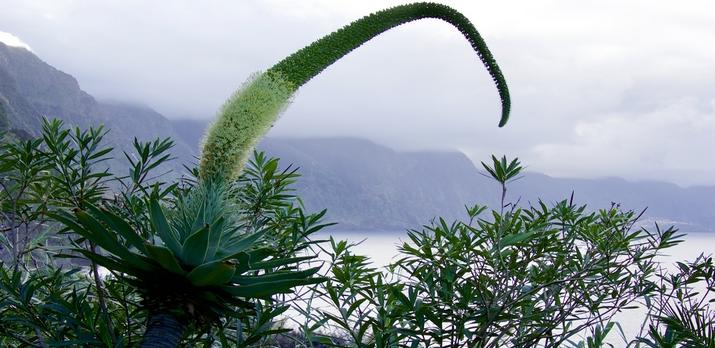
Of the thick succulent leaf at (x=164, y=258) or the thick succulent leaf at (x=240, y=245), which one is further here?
the thick succulent leaf at (x=240, y=245)

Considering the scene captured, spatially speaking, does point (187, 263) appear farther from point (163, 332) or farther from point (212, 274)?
point (163, 332)

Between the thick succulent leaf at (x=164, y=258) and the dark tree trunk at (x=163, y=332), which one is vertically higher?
the thick succulent leaf at (x=164, y=258)

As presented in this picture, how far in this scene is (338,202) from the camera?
466ft

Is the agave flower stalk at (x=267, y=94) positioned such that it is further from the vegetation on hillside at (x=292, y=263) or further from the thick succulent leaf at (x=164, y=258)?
the thick succulent leaf at (x=164, y=258)

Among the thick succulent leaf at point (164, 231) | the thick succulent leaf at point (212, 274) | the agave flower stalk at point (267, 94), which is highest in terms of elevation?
the agave flower stalk at point (267, 94)

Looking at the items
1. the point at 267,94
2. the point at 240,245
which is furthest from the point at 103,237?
the point at 267,94

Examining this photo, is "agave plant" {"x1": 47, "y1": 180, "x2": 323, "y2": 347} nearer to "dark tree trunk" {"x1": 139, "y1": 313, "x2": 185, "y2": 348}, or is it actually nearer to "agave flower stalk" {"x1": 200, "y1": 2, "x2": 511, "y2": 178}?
"dark tree trunk" {"x1": 139, "y1": 313, "x2": 185, "y2": 348}

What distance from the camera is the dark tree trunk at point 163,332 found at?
208cm

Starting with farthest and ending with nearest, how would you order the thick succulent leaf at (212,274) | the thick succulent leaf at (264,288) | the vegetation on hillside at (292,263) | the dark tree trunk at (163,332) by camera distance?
the vegetation on hillside at (292,263), the dark tree trunk at (163,332), the thick succulent leaf at (264,288), the thick succulent leaf at (212,274)

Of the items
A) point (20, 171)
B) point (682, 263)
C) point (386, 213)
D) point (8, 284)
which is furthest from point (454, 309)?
point (386, 213)

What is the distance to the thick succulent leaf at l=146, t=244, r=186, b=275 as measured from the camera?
1.89 meters

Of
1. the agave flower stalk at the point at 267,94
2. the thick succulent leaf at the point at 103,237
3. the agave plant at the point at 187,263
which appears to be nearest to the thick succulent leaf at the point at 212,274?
the agave plant at the point at 187,263

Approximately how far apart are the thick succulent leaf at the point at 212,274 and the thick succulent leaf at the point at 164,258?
5 centimetres

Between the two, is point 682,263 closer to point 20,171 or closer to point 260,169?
point 260,169
